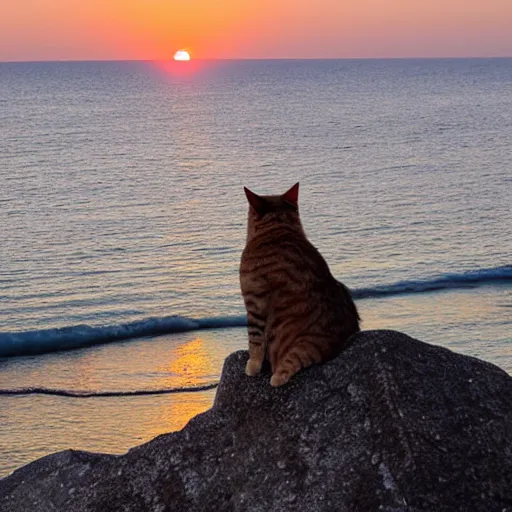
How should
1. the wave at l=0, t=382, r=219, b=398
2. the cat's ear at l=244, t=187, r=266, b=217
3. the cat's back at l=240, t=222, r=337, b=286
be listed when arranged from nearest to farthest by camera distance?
the cat's back at l=240, t=222, r=337, b=286
the cat's ear at l=244, t=187, r=266, b=217
the wave at l=0, t=382, r=219, b=398

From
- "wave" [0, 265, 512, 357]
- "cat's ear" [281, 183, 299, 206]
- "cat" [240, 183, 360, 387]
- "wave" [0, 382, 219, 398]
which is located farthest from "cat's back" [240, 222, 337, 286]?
"wave" [0, 265, 512, 357]

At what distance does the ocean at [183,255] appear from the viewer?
14.7 meters

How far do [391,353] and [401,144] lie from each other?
50254 millimetres

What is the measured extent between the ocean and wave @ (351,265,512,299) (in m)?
0.07

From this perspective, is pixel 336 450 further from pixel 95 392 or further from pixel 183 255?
pixel 183 255

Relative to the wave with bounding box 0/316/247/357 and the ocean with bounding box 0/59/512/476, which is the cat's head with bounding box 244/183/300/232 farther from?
the wave with bounding box 0/316/247/357

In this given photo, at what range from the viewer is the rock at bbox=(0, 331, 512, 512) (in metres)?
4.99

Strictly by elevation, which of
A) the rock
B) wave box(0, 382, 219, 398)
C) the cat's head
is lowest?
wave box(0, 382, 219, 398)

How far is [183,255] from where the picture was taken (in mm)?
24500

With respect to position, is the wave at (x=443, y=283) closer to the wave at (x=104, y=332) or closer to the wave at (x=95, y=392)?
the wave at (x=104, y=332)

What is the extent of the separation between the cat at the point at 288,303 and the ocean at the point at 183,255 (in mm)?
6603

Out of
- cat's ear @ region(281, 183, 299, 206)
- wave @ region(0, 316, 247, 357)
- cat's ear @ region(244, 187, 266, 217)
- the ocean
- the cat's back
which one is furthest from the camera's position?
wave @ region(0, 316, 247, 357)

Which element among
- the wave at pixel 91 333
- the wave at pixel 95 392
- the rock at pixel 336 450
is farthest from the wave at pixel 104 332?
the rock at pixel 336 450

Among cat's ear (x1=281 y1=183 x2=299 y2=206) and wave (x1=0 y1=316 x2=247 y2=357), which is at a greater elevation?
cat's ear (x1=281 y1=183 x2=299 y2=206)
